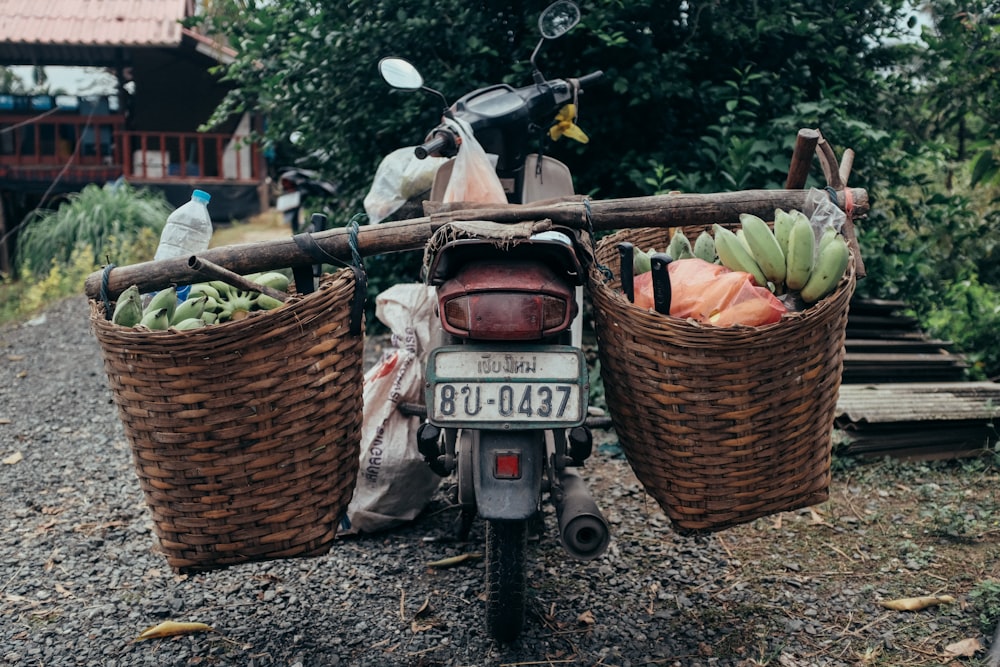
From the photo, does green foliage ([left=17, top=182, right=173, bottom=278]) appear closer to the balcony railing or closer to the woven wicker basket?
the balcony railing

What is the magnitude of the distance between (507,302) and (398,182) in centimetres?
158

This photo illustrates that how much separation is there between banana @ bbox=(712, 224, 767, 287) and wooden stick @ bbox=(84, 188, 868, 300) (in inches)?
5.2

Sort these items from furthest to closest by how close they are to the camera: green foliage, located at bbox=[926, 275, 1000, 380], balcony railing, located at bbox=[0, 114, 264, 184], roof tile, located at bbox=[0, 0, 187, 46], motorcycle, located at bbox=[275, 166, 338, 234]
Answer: balcony railing, located at bbox=[0, 114, 264, 184] < roof tile, located at bbox=[0, 0, 187, 46] < motorcycle, located at bbox=[275, 166, 338, 234] < green foliage, located at bbox=[926, 275, 1000, 380]

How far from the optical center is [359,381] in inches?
84.7

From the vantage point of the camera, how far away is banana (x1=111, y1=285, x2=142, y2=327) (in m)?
1.99

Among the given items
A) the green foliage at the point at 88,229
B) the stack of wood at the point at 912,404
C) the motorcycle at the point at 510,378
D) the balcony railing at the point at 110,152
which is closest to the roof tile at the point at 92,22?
the balcony railing at the point at 110,152

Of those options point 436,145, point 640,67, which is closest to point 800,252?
point 436,145

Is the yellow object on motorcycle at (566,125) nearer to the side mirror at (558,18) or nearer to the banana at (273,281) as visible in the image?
the side mirror at (558,18)

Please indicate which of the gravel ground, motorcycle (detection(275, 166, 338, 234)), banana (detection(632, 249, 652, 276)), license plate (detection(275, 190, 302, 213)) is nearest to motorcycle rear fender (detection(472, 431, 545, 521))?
the gravel ground

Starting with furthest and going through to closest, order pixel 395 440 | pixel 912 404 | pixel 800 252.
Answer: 1. pixel 912 404
2. pixel 395 440
3. pixel 800 252

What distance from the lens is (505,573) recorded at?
83.9 inches

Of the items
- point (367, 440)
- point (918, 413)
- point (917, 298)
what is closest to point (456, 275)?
point (367, 440)

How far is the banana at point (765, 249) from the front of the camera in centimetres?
208

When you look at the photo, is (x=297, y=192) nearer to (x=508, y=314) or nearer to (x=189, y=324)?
(x=189, y=324)
